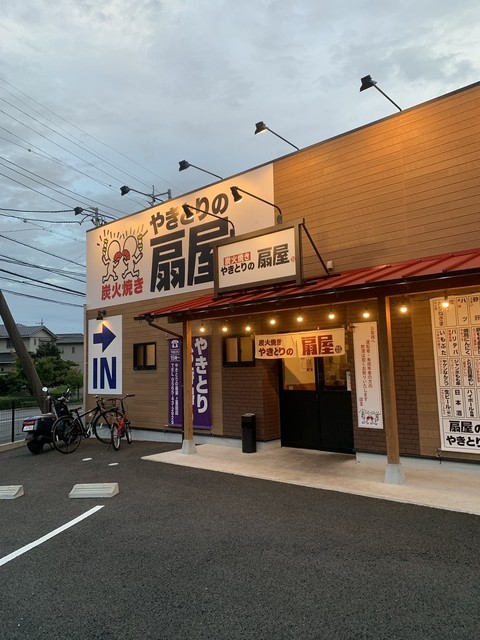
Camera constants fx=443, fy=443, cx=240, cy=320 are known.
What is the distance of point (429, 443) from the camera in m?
7.30

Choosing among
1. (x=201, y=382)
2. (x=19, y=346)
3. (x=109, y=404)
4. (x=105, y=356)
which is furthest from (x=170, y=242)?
(x=19, y=346)

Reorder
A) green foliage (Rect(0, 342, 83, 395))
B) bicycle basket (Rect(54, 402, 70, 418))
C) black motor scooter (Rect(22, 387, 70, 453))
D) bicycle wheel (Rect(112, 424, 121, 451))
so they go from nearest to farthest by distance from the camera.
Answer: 1. bicycle wheel (Rect(112, 424, 121, 451))
2. black motor scooter (Rect(22, 387, 70, 453))
3. bicycle basket (Rect(54, 402, 70, 418))
4. green foliage (Rect(0, 342, 83, 395))

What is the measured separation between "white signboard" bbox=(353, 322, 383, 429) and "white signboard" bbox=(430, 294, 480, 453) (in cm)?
103

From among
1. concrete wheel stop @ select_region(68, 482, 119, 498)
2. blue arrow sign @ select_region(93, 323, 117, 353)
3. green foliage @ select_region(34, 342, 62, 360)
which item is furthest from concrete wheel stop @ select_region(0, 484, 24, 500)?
green foliage @ select_region(34, 342, 62, 360)

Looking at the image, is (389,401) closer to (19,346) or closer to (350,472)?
(350,472)

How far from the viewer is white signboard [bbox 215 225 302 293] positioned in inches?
309

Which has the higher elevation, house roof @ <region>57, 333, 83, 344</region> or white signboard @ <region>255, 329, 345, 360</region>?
house roof @ <region>57, 333, 83, 344</region>

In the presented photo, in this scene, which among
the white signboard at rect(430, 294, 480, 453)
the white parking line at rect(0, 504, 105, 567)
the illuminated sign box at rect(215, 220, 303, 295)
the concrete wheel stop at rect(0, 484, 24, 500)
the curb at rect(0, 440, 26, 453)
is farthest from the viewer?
the curb at rect(0, 440, 26, 453)

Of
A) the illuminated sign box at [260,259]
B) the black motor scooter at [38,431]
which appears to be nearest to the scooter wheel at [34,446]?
the black motor scooter at [38,431]

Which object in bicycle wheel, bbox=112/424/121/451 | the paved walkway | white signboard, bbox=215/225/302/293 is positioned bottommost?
the paved walkway

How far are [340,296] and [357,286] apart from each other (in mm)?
508

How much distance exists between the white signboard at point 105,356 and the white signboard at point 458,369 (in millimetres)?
8956

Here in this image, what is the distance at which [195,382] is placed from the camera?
10938 millimetres

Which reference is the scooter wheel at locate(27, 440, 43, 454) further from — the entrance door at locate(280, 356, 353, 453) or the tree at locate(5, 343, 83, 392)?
the tree at locate(5, 343, 83, 392)
